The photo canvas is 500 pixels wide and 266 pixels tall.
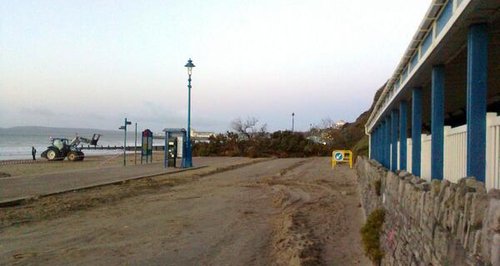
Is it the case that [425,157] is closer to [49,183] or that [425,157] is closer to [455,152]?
[455,152]

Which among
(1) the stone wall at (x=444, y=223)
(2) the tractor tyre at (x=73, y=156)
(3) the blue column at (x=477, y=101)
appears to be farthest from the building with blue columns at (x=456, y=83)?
(2) the tractor tyre at (x=73, y=156)

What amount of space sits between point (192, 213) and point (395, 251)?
337 inches

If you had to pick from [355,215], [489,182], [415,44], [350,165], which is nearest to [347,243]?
[355,215]

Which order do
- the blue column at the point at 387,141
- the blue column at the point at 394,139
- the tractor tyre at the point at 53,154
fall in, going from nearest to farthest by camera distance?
1. the blue column at the point at 394,139
2. the blue column at the point at 387,141
3. the tractor tyre at the point at 53,154

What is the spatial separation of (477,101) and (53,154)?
4310 centimetres

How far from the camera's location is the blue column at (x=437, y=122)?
26.5ft

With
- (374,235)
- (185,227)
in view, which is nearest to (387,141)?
(185,227)

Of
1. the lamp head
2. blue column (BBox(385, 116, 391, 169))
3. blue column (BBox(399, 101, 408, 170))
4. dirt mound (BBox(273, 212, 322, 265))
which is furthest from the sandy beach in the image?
the lamp head

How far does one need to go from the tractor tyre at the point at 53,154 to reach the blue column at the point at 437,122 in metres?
41.0

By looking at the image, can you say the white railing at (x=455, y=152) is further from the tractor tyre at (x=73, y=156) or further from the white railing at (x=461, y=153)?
the tractor tyre at (x=73, y=156)

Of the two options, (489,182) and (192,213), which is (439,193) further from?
(192,213)

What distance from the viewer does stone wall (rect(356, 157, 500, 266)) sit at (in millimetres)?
3414

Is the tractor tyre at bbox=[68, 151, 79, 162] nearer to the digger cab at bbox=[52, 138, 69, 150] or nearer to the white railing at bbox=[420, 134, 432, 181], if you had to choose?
the digger cab at bbox=[52, 138, 69, 150]

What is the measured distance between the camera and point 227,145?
55.8 meters
